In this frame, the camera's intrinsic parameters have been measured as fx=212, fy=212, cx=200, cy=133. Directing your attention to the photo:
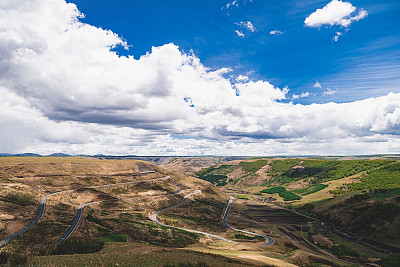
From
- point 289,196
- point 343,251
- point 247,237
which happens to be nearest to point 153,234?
point 247,237

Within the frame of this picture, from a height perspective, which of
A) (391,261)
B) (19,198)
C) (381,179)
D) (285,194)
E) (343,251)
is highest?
(19,198)

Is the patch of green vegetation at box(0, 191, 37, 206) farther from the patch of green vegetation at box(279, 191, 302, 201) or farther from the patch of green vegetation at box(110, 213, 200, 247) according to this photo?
the patch of green vegetation at box(279, 191, 302, 201)

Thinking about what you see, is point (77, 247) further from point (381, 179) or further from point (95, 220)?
point (381, 179)

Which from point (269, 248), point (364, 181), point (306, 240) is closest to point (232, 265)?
point (269, 248)

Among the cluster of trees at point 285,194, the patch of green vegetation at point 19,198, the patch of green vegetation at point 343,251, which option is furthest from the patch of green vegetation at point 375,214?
the patch of green vegetation at point 19,198

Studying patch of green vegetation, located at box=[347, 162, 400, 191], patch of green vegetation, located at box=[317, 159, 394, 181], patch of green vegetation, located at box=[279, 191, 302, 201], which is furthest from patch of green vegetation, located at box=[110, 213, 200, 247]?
patch of green vegetation, located at box=[317, 159, 394, 181]

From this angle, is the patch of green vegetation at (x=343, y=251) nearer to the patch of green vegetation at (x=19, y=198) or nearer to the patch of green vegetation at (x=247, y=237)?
the patch of green vegetation at (x=247, y=237)

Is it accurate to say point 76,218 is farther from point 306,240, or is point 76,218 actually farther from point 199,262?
point 306,240

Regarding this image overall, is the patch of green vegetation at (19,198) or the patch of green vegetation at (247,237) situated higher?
the patch of green vegetation at (19,198)

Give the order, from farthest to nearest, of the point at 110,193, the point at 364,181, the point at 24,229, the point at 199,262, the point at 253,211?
the point at 364,181 → the point at 253,211 → the point at 110,193 → the point at 24,229 → the point at 199,262
